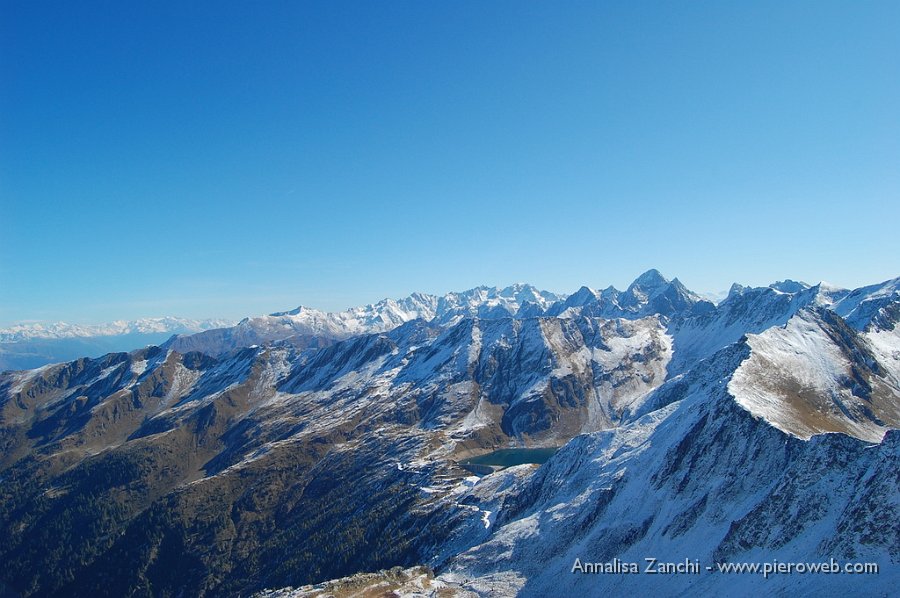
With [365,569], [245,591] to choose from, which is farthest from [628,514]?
[245,591]

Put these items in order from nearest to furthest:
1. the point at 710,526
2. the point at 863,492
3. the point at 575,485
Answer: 1. the point at 863,492
2. the point at 710,526
3. the point at 575,485

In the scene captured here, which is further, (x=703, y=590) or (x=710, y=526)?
(x=710, y=526)

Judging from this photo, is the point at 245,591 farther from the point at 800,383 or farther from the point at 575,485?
the point at 800,383

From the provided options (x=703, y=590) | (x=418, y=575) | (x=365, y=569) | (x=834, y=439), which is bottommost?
(x=365, y=569)

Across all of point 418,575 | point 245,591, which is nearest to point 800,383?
point 418,575

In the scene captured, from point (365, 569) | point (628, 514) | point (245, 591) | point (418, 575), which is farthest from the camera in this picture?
point (245, 591)

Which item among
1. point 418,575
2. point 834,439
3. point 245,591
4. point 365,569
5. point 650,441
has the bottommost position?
point 245,591

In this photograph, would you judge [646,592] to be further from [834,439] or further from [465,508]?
[465,508]

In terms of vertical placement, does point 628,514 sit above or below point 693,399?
below

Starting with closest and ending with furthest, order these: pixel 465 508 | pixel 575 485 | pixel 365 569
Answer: pixel 575 485, pixel 365 569, pixel 465 508
